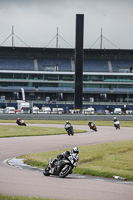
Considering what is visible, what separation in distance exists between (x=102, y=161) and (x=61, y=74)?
317ft

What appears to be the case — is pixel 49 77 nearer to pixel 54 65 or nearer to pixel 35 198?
pixel 54 65

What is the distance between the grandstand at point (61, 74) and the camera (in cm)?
11456

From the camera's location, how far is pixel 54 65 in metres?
119

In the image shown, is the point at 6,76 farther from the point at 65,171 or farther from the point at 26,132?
the point at 65,171

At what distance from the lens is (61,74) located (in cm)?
11575

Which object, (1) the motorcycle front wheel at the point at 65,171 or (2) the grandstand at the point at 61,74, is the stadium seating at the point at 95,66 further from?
(1) the motorcycle front wheel at the point at 65,171

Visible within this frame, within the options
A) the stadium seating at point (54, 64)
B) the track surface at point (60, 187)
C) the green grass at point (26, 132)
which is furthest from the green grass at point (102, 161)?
the stadium seating at point (54, 64)

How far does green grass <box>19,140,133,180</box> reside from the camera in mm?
16109

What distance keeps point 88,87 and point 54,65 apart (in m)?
10.9

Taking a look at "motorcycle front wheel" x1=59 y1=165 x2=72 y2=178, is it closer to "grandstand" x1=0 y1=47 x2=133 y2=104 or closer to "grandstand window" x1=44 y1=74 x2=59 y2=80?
"grandstand" x1=0 y1=47 x2=133 y2=104

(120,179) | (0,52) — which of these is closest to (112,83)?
(0,52)

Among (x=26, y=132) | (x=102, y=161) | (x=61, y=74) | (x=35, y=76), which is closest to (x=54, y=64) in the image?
(x=61, y=74)

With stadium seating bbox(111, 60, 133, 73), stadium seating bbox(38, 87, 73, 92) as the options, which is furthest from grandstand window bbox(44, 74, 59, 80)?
stadium seating bbox(111, 60, 133, 73)

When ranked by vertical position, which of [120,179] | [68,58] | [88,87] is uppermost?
[68,58]
